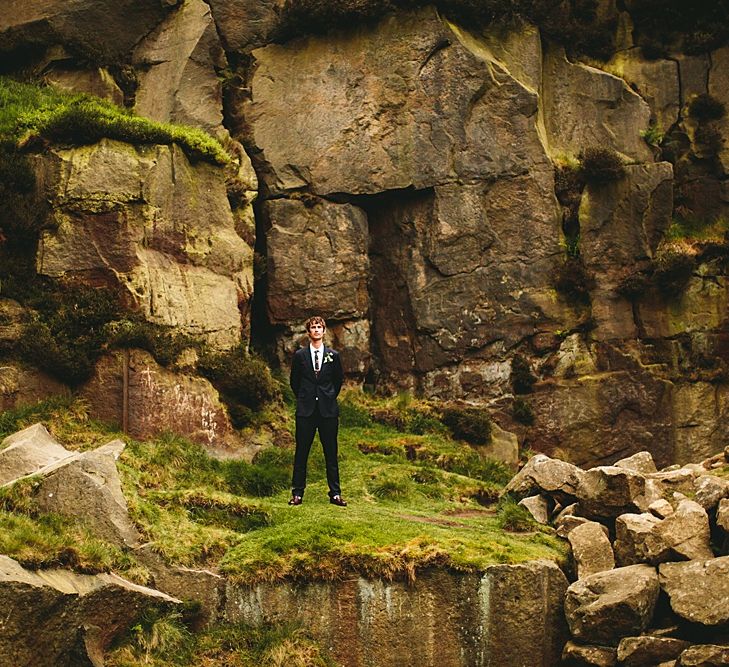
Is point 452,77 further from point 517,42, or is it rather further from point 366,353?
point 366,353

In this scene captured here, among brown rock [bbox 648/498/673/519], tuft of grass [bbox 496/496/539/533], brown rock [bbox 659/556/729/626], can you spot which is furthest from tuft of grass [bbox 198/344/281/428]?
A: brown rock [bbox 659/556/729/626]

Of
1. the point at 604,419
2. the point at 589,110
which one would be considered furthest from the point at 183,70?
the point at 604,419

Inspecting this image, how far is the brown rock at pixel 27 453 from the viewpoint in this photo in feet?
43.3

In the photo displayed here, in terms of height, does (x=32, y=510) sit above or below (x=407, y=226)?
below

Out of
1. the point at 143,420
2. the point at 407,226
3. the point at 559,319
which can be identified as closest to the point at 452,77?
the point at 407,226

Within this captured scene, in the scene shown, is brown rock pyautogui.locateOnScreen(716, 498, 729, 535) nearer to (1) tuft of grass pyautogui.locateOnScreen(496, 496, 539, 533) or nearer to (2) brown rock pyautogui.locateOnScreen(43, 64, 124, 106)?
(1) tuft of grass pyautogui.locateOnScreen(496, 496, 539, 533)

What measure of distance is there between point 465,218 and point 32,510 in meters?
14.6

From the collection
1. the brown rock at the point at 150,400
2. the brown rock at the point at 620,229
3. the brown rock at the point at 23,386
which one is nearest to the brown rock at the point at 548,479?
the brown rock at the point at 150,400

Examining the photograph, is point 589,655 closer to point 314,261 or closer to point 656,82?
point 314,261

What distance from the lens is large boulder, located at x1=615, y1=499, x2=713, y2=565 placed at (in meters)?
11.7

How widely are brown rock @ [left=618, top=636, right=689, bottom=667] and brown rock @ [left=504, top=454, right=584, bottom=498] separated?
12.4 ft

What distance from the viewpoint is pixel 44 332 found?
1759 cm

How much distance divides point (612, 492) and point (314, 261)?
38.9ft

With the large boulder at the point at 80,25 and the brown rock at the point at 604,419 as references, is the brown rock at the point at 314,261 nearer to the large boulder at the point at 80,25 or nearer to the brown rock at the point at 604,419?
the brown rock at the point at 604,419
